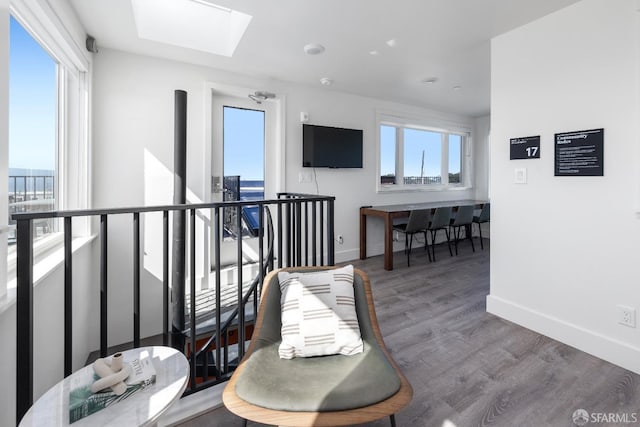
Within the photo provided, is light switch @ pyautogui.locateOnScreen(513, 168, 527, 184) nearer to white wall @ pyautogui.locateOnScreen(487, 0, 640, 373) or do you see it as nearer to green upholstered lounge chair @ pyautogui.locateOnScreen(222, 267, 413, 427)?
white wall @ pyautogui.locateOnScreen(487, 0, 640, 373)

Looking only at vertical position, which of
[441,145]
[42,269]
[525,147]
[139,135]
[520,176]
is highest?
[441,145]

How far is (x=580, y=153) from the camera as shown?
7.02ft

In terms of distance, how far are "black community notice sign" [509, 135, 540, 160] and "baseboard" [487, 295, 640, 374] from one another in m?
1.22

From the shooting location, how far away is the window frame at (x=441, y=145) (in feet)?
16.1

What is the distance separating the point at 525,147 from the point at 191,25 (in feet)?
10.2

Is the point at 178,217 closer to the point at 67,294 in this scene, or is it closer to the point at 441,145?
the point at 67,294

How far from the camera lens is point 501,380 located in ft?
6.03

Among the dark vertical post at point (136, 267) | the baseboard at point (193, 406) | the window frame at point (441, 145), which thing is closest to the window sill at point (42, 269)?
the dark vertical post at point (136, 267)

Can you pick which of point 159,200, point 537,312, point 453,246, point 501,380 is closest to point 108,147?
point 159,200

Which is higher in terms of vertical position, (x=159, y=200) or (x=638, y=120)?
(x=638, y=120)

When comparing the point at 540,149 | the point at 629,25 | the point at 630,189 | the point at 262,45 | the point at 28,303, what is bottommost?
the point at 28,303

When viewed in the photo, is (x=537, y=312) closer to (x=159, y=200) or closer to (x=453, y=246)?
(x=453, y=246)

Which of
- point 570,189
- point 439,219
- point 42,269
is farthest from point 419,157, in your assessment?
point 42,269

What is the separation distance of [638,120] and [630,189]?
414mm
